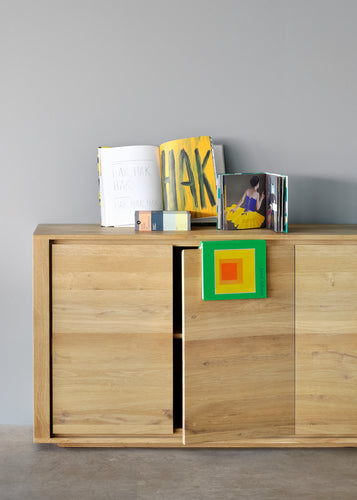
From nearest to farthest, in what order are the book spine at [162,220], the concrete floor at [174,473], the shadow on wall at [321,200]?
the concrete floor at [174,473]
the book spine at [162,220]
the shadow on wall at [321,200]

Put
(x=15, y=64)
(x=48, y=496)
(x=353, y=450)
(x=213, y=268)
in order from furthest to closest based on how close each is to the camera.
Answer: (x=15, y=64), (x=353, y=450), (x=213, y=268), (x=48, y=496)

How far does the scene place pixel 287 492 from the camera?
1.51m

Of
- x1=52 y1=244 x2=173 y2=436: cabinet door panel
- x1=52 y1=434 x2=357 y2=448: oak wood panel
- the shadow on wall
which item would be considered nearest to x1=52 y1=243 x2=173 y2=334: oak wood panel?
x1=52 y1=244 x2=173 y2=436: cabinet door panel

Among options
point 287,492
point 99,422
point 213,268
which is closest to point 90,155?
point 213,268

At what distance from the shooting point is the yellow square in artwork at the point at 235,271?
1.62 meters

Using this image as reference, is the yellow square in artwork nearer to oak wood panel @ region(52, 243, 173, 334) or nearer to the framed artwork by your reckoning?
the framed artwork

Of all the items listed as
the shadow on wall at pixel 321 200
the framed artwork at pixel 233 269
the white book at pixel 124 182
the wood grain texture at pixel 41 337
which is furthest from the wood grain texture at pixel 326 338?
the wood grain texture at pixel 41 337

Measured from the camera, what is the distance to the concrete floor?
1511mm

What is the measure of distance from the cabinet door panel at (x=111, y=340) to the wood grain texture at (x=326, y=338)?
40 cm

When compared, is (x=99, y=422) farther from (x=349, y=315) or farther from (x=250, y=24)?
(x=250, y=24)

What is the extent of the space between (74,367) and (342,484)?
0.84 meters

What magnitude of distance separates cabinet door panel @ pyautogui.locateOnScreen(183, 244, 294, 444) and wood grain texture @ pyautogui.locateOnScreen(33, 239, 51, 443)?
16.4 inches

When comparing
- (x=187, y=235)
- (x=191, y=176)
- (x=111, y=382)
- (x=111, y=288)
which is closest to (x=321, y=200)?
(x=191, y=176)

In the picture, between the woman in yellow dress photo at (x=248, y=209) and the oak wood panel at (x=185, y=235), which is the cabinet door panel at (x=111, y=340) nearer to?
the oak wood panel at (x=185, y=235)
